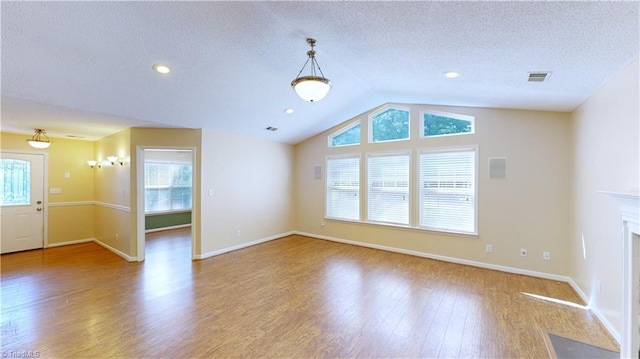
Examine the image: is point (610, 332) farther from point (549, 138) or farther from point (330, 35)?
point (330, 35)

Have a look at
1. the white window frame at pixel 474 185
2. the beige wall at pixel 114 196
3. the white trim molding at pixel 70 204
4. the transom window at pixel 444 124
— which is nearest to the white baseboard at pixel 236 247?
the beige wall at pixel 114 196

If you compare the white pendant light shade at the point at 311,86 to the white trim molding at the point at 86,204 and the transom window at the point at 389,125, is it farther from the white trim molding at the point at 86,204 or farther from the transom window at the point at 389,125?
the white trim molding at the point at 86,204

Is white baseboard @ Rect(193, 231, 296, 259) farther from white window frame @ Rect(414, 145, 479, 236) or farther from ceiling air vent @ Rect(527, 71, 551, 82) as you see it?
ceiling air vent @ Rect(527, 71, 551, 82)

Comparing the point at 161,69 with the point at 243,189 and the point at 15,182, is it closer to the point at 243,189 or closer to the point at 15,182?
the point at 243,189

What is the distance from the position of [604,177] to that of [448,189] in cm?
212

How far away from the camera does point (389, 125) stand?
555 centimetres

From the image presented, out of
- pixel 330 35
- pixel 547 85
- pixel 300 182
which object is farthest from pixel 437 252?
pixel 330 35

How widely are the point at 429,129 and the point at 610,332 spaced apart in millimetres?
3541

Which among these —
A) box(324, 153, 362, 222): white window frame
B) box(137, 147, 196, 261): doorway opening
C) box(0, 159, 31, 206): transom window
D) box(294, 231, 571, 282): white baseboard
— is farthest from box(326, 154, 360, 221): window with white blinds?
box(0, 159, 31, 206): transom window

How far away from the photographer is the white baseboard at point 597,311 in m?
2.49

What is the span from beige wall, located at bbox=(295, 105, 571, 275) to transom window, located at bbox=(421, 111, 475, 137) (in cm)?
10

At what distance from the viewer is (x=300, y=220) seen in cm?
692

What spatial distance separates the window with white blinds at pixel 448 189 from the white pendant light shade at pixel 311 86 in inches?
123

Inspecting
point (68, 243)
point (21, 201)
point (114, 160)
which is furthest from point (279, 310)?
point (21, 201)
